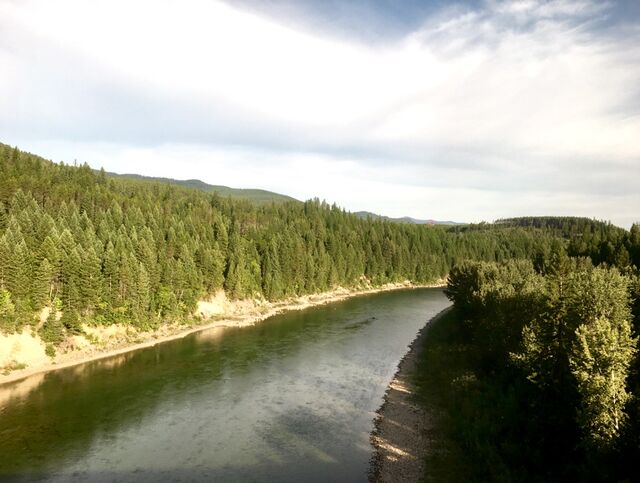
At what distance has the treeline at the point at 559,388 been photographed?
83.5ft

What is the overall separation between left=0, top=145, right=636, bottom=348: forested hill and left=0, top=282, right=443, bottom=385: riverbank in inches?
81.7

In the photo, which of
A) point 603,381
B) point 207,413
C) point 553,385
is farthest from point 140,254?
point 603,381

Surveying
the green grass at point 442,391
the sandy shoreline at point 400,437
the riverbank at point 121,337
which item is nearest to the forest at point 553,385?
the green grass at point 442,391

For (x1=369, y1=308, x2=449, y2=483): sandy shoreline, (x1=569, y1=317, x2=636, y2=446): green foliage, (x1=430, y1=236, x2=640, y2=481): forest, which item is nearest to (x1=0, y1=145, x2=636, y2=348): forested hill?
(x1=369, y1=308, x2=449, y2=483): sandy shoreline

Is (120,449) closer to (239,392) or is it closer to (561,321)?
(239,392)

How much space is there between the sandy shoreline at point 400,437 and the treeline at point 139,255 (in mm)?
51121

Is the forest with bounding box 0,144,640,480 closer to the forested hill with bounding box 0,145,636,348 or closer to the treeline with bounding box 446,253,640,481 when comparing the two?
the treeline with bounding box 446,253,640,481

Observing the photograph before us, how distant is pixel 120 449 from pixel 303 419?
18.4 metres

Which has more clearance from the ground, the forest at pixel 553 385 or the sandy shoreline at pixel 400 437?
the forest at pixel 553 385

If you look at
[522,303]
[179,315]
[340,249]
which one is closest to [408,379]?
[522,303]

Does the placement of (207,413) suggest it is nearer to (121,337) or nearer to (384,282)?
(121,337)

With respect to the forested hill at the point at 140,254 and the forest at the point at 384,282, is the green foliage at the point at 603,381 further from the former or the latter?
the forested hill at the point at 140,254

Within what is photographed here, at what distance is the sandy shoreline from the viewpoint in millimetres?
35750

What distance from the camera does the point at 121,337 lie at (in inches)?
2955
